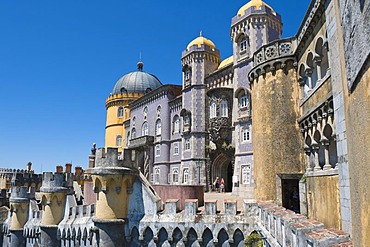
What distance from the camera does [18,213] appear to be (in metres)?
26.5

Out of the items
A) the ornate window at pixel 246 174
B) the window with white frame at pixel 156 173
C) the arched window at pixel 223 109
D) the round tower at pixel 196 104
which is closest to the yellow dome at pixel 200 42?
the round tower at pixel 196 104

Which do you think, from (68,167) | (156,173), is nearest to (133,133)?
(156,173)

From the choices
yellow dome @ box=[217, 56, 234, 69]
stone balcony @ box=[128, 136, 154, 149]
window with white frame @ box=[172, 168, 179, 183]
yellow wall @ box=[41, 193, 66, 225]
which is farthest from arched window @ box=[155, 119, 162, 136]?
yellow wall @ box=[41, 193, 66, 225]

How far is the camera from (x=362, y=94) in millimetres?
4879

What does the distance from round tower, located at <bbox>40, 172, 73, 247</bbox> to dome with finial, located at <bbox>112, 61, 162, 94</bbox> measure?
27.0 m

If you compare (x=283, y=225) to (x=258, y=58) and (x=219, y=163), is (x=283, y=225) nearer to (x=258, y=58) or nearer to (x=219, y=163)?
(x=258, y=58)

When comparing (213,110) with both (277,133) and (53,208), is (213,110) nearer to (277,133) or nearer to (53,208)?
(53,208)

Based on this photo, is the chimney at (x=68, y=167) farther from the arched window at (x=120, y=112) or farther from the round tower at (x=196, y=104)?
the arched window at (x=120, y=112)

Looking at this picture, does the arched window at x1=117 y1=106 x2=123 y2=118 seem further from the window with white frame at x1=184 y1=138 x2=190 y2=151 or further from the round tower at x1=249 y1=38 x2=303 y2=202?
the round tower at x1=249 y1=38 x2=303 y2=202

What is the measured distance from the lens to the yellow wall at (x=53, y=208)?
72.8 feet

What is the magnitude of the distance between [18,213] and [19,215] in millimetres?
180

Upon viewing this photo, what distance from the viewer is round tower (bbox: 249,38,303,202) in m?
13.0

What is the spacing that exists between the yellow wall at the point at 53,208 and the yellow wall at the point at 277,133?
14506 millimetres

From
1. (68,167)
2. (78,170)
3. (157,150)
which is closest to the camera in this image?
(68,167)
